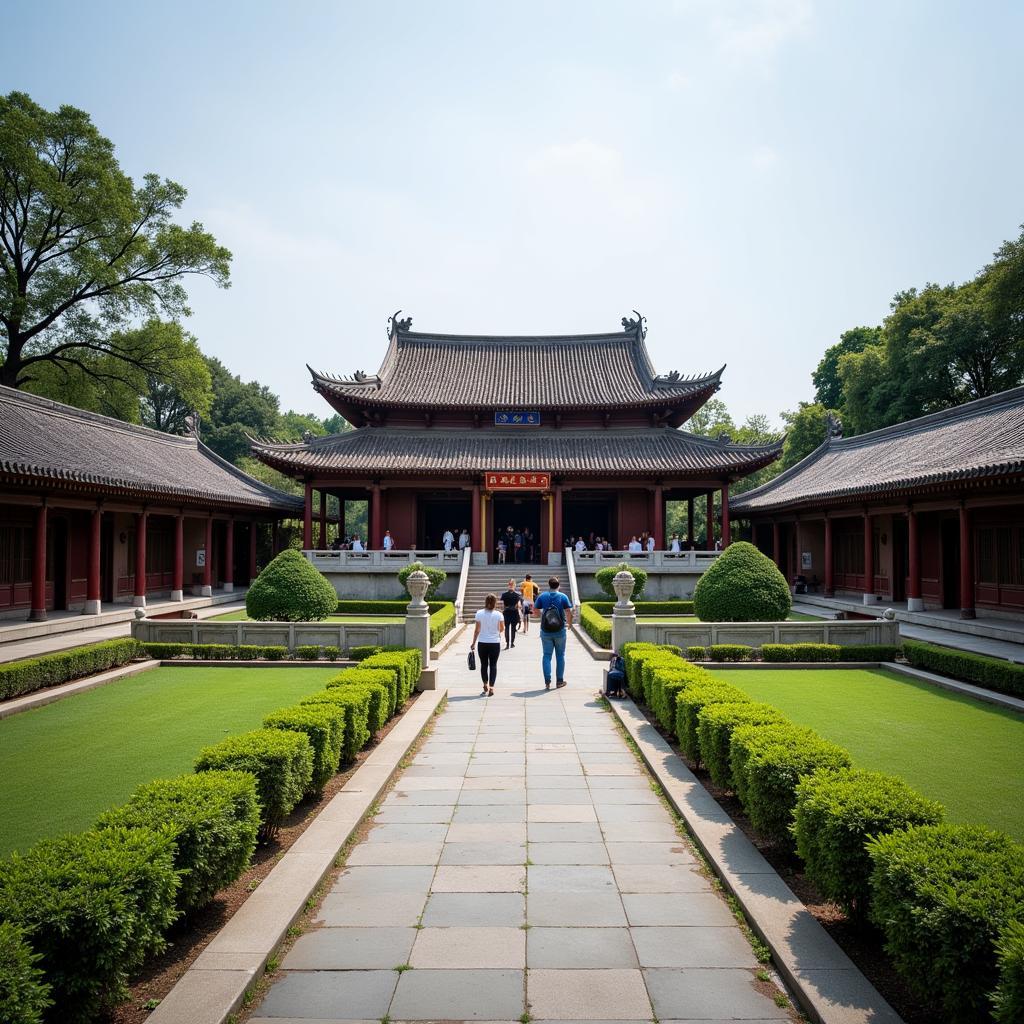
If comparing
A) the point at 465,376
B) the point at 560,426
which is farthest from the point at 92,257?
the point at 560,426

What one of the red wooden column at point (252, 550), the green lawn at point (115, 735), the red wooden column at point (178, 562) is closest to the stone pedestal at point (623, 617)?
the green lawn at point (115, 735)

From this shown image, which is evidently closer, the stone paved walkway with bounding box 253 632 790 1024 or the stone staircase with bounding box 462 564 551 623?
the stone paved walkway with bounding box 253 632 790 1024

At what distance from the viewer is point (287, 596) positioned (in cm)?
1606

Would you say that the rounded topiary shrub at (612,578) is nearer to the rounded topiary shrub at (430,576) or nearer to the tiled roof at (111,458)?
the rounded topiary shrub at (430,576)

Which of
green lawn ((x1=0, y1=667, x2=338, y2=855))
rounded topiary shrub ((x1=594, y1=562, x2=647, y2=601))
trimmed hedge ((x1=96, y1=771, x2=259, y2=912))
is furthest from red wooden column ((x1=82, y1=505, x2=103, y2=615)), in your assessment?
trimmed hedge ((x1=96, y1=771, x2=259, y2=912))

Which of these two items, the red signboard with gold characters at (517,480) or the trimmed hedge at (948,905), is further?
the red signboard with gold characters at (517,480)

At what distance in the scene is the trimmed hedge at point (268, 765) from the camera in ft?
18.2

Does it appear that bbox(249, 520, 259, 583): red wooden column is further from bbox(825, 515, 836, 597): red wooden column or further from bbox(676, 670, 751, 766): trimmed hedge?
bbox(676, 670, 751, 766): trimmed hedge

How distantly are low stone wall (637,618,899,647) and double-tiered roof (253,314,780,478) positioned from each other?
14.4 metres

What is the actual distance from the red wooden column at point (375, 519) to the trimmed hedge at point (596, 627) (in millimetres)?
11966

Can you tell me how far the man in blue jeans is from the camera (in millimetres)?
12039

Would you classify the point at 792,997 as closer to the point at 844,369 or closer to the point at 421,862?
the point at 421,862

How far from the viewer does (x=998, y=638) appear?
16.6 meters

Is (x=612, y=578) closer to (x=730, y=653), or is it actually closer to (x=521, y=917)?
(x=730, y=653)
